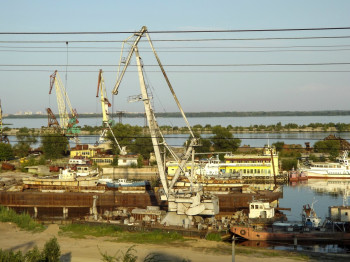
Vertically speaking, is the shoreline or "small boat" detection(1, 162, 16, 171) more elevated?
"small boat" detection(1, 162, 16, 171)

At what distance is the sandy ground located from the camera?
72.7ft

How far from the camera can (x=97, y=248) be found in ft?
78.6

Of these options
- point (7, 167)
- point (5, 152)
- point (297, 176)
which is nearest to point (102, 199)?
point (297, 176)

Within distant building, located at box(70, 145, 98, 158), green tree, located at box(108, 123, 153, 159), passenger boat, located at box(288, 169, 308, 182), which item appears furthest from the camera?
green tree, located at box(108, 123, 153, 159)

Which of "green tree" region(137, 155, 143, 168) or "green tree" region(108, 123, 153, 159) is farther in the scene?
"green tree" region(108, 123, 153, 159)

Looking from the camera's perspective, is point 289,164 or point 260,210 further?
point 289,164

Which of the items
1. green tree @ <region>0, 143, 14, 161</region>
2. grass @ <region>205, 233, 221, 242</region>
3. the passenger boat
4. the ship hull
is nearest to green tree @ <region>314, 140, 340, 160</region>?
the passenger boat

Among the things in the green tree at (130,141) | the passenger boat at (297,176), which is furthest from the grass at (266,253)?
the green tree at (130,141)

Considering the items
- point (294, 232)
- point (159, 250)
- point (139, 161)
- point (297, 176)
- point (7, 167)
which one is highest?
point (139, 161)

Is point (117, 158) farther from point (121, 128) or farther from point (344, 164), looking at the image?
point (344, 164)

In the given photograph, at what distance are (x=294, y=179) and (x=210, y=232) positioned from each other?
93.6ft

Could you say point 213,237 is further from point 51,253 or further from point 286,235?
point 51,253

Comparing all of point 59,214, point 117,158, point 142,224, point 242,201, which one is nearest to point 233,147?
point 117,158

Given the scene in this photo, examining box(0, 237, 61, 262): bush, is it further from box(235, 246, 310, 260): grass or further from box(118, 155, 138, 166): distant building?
box(118, 155, 138, 166): distant building
